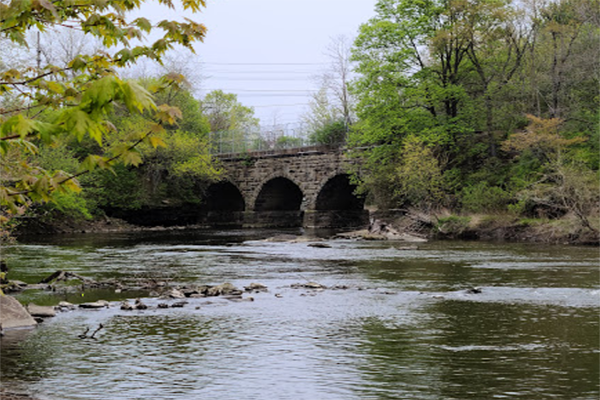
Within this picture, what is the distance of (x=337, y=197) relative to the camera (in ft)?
169

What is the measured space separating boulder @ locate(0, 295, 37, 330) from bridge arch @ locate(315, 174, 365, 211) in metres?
38.9

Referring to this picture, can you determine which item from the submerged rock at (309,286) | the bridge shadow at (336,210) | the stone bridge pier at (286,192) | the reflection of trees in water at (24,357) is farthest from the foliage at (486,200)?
the reflection of trees in water at (24,357)

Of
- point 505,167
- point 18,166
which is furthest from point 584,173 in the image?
point 18,166

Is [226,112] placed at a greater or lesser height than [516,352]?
greater

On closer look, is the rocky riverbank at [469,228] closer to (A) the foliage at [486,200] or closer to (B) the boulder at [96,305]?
(A) the foliage at [486,200]

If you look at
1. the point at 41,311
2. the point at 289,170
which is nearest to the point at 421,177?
the point at 289,170

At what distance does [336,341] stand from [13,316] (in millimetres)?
4573

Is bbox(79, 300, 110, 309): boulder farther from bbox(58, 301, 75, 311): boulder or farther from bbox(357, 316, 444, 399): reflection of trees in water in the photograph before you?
bbox(357, 316, 444, 399): reflection of trees in water

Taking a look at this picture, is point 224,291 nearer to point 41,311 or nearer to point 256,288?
point 256,288

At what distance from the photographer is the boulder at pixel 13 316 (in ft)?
33.3

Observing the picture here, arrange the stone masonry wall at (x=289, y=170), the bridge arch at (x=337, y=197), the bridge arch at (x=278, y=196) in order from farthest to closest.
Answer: the bridge arch at (x=278, y=196) → the bridge arch at (x=337, y=197) → the stone masonry wall at (x=289, y=170)

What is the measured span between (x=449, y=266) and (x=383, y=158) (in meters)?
21.3

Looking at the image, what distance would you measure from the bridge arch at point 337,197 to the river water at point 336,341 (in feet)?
102

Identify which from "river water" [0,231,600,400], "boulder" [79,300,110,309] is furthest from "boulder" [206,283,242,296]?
"boulder" [79,300,110,309]
